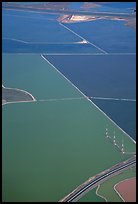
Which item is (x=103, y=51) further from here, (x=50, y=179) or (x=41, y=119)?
(x=50, y=179)

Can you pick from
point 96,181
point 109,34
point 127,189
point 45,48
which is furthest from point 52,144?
point 109,34

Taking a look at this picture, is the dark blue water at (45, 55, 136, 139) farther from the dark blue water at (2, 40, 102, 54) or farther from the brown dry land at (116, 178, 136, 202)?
the brown dry land at (116, 178, 136, 202)

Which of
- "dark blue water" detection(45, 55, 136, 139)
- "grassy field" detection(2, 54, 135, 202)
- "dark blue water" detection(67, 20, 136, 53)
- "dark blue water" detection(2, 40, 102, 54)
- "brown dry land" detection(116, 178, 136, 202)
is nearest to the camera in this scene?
"brown dry land" detection(116, 178, 136, 202)

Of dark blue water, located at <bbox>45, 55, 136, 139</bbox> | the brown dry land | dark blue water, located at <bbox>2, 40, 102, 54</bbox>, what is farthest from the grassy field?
dark blue water, located at <bbox>2, 40, 102, 54</bbox>

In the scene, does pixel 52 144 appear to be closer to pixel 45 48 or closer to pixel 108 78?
pixel 108 78

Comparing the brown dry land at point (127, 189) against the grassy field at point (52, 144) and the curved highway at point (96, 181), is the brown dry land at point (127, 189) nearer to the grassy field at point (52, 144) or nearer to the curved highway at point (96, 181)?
the curved highway at point (96, 181)

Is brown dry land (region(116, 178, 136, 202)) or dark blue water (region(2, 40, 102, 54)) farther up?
dark blue water (region(2, 40, 102, 54))
